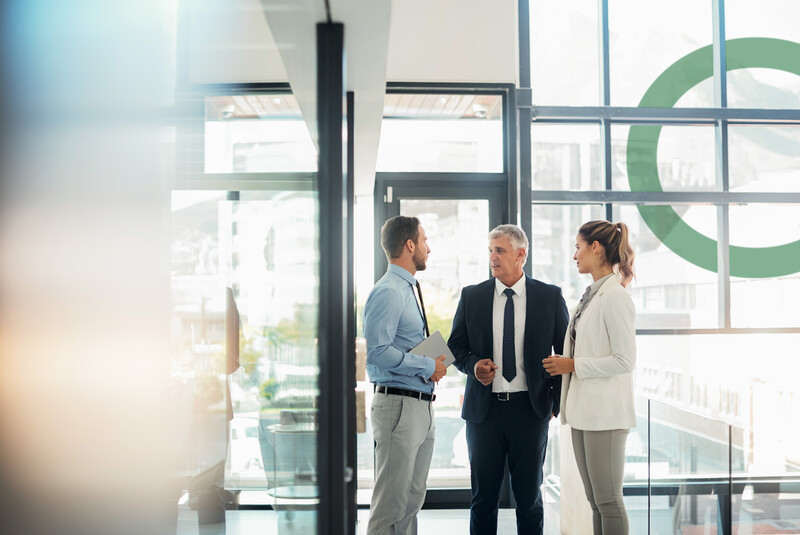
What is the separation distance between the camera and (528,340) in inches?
129

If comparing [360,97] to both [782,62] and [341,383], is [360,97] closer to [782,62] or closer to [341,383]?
[341,383]

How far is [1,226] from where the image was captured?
17 cm

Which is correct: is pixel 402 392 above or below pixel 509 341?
below

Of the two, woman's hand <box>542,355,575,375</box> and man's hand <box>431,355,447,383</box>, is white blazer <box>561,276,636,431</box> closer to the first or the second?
woman's hand <box>542,355,575,375</box>

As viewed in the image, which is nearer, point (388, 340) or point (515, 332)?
point (388, 340)

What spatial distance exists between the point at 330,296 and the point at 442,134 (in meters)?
3.84

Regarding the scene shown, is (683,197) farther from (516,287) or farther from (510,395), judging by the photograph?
(510,395)

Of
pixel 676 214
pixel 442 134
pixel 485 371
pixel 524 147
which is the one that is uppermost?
pixel 442 134

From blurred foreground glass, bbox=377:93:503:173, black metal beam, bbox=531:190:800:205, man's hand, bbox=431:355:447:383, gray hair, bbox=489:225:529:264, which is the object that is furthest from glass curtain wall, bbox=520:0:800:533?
man's hand, bbox=431:355:447:383

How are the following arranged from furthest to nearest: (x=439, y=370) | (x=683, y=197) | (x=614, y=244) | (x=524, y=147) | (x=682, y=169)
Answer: (x=682, y=169) < (x=683, y=197) < (x=524, y=147) < (x=614, y=244) < (x=439, y=370)

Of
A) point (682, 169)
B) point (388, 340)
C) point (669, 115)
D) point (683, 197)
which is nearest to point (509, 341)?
point (388, 340)

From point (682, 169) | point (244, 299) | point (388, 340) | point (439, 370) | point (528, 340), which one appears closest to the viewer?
point (244, 299)

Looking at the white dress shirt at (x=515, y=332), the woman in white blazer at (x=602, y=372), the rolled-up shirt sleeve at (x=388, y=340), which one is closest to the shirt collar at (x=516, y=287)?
the white dress shirt at (x=515, y=332)

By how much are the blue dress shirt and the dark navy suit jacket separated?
45cm
